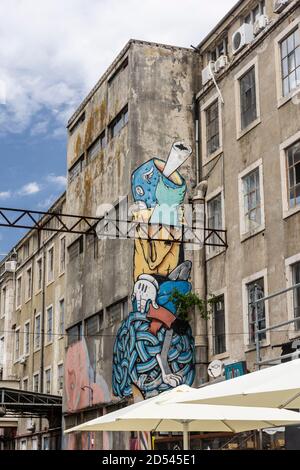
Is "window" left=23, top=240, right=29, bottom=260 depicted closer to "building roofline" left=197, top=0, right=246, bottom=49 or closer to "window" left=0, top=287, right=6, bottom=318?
"window" left=0, top=287, right=6, bottom=318

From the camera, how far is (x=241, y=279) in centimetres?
2341

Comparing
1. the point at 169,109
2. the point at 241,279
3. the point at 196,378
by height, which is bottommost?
the point at 196,378

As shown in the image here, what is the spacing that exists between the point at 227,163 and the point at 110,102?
274 inches

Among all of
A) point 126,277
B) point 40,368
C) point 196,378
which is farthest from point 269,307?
point 40,368

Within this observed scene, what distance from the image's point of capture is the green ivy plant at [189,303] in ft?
82.9

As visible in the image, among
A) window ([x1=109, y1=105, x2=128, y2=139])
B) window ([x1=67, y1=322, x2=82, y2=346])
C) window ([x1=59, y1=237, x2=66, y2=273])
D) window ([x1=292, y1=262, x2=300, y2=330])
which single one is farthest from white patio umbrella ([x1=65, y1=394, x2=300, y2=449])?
window ([x1=59, y1=237, x2=66, y2=273])

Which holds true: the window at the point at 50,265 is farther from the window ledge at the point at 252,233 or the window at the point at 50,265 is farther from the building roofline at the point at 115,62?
the window ledge at the point at 252,233

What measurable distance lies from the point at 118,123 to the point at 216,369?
10.5 m

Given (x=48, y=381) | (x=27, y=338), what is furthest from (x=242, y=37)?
(x=27, y=338)

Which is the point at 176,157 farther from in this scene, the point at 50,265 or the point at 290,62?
the point at 50,265

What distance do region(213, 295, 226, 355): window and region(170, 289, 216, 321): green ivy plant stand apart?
0.23 m

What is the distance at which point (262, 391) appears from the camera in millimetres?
9023

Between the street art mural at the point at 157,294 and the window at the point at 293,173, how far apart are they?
4.80 meters
